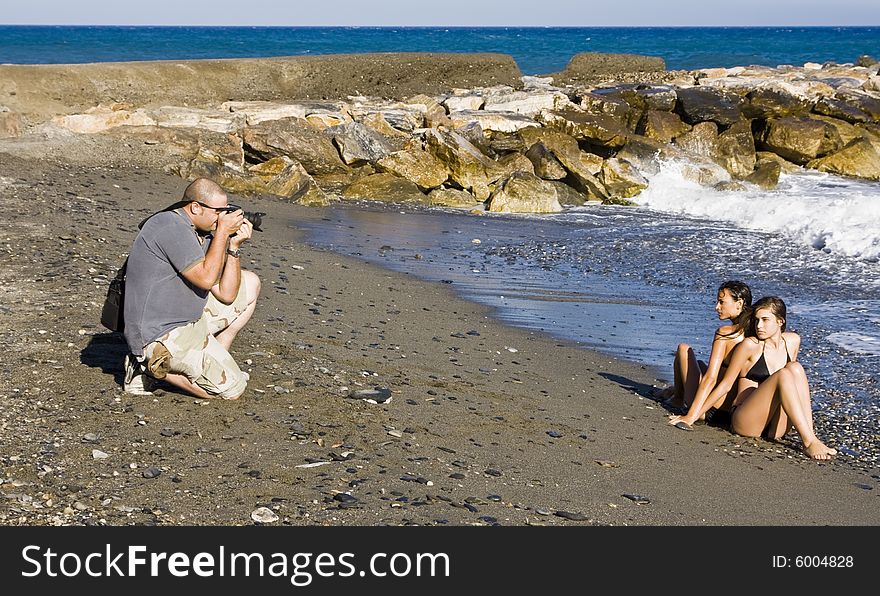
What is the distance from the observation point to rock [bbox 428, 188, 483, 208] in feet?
51.8

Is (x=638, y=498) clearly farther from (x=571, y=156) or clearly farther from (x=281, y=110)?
(x=281, y=110)

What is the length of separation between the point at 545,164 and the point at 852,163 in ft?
26.5

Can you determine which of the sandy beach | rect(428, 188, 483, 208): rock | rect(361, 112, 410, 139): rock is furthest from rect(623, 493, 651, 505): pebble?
rect(361, 112, 410, 139): rock

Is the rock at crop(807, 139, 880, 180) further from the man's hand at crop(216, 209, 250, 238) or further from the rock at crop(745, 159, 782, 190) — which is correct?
the man's hand at crop(216, 209, 250, 238)

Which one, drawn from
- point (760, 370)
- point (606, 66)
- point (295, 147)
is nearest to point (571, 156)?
point (295, 147)

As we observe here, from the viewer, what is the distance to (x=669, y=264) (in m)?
12.0

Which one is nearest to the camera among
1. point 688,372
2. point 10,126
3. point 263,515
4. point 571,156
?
point 263,515

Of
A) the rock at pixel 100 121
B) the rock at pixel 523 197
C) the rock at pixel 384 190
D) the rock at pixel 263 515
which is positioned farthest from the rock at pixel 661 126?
the rock at pixel 263 515

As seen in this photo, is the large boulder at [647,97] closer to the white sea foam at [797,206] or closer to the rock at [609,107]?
the rock at [609,107]

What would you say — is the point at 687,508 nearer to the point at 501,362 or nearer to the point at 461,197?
the point at 501,362

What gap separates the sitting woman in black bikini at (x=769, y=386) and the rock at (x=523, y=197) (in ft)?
30.3

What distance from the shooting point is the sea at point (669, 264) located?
8.19 meters

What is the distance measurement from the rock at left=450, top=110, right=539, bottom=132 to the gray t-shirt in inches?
551
